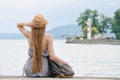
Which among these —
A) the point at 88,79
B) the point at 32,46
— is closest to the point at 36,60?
the point at 32,46

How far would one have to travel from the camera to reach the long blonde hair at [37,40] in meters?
8.25

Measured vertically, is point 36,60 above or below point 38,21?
below

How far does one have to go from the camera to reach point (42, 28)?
8.27 metres

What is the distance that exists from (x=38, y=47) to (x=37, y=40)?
11cm

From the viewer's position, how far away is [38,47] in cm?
840

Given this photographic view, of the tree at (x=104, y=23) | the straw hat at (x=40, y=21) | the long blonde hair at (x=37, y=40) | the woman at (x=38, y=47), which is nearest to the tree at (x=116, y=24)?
the tree at (x=104, y=23)

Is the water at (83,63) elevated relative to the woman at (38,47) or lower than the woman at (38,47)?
lower

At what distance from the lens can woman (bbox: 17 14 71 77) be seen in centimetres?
828

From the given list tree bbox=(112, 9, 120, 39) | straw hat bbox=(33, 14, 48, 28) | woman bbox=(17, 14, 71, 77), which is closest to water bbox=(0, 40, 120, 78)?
woman bbox=(17, 14, 71, 77)

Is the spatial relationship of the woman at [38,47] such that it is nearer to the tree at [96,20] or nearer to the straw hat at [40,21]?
the straw hat at [40,21]

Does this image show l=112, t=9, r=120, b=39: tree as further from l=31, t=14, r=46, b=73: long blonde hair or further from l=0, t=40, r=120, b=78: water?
l=31, t=14, r=46, b=73: long blonde hair

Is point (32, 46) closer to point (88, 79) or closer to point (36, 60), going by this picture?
point (36, 60)

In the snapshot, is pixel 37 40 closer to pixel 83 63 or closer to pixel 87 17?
pixel 83 63

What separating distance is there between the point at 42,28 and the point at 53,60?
64cm
